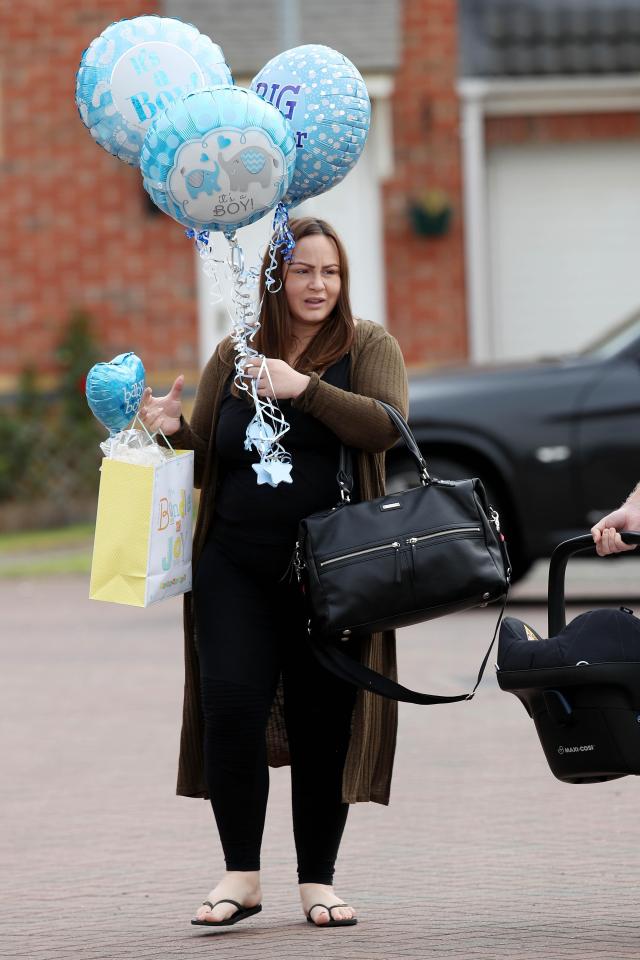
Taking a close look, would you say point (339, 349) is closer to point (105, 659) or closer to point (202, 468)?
point (202, 468)

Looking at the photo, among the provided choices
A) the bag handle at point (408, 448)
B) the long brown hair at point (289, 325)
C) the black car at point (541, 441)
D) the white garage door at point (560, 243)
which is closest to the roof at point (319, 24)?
the white garage door at point (560, 243)

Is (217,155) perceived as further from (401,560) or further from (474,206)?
(474,206)

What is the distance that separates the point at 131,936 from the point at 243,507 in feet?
3.72

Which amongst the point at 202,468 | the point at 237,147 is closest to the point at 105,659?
the point at 202,468

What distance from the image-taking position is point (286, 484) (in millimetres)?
4832

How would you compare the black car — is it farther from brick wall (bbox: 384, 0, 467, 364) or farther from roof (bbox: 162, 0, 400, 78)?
roof (bbox: 162, 0, 400, 78)

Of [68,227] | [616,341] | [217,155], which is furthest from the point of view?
[68,227]

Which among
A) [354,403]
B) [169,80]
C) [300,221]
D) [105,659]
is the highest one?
[169,80]

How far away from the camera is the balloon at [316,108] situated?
4715 mm

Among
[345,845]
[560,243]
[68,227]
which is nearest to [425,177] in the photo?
[560,243]

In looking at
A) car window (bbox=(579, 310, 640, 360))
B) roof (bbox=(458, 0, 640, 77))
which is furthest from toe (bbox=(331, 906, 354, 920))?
roof (bbox=(458, 0, 640, 77))

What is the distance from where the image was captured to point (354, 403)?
15.4ft

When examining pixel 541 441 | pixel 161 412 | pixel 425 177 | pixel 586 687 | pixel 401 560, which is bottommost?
pixel 586 687

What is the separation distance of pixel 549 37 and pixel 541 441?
27.7ft
